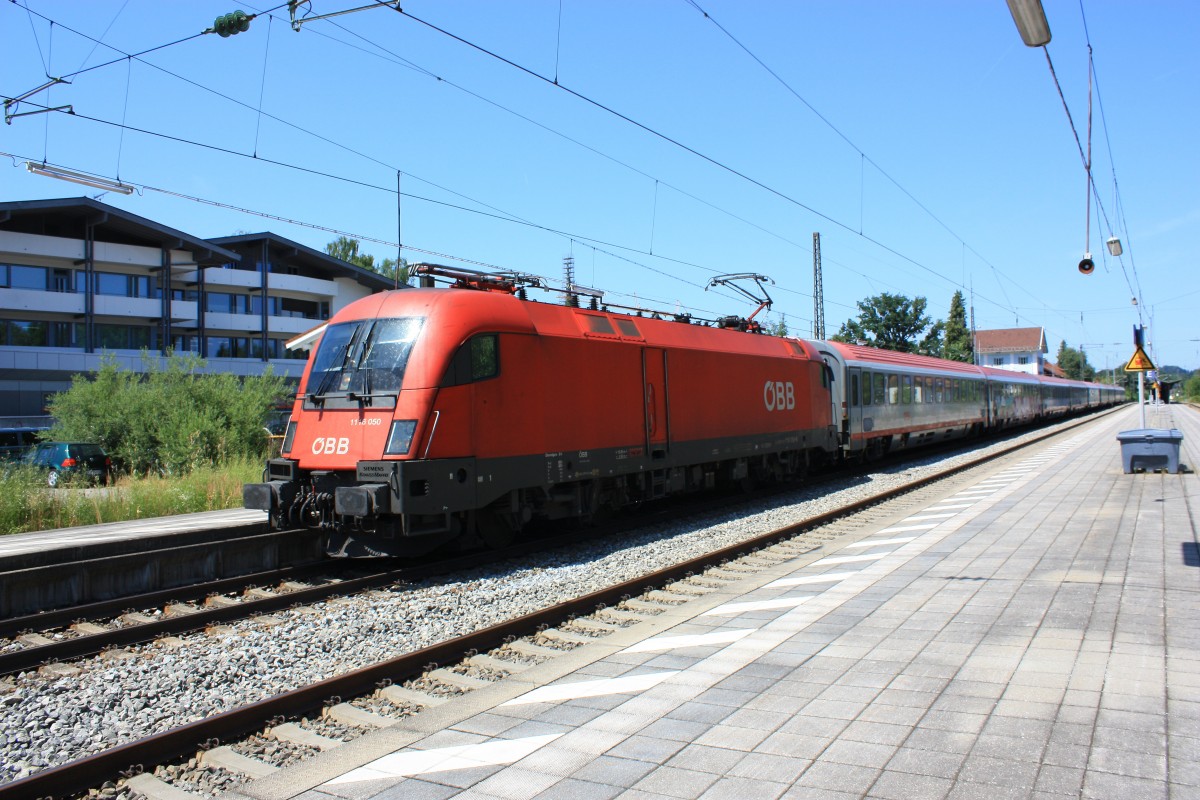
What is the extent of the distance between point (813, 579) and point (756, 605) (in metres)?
1.35

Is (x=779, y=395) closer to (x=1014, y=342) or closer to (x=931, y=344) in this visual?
(x=931, y=344)

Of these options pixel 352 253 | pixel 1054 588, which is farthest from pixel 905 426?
pixel 352 253

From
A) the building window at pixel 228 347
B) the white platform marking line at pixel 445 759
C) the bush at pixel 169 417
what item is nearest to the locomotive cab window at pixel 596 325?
the white platform marking line at pixel 445 759

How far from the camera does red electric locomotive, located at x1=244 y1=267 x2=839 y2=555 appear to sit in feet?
30.5

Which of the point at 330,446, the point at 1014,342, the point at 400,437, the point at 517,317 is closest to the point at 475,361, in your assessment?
the point at 517,317

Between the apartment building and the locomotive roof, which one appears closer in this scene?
the locomotive roof

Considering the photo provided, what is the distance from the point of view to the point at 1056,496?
1462cm

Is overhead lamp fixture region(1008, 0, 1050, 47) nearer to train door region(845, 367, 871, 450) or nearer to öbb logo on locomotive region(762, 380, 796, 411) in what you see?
öbb logo on locomotive region(762, 380, 796, 411)

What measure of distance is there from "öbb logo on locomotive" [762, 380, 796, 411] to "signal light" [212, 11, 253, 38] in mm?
10997

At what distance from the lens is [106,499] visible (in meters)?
14.3

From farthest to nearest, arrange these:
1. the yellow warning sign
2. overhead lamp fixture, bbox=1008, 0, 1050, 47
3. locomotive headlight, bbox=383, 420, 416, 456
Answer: the yellow warning sign → locomotive headlight, bbox=383, 420, 416, 456 → overhead lamp fixture, bbox=1008, 0, 1050, 47

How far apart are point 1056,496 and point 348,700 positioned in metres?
13.2

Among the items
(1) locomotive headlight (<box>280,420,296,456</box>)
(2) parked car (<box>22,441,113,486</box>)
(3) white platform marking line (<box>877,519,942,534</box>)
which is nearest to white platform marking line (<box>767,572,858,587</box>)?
(3) white platform marking line (<box>877,519,942,534</box>)

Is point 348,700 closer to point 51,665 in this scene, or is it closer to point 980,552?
point 51,665
